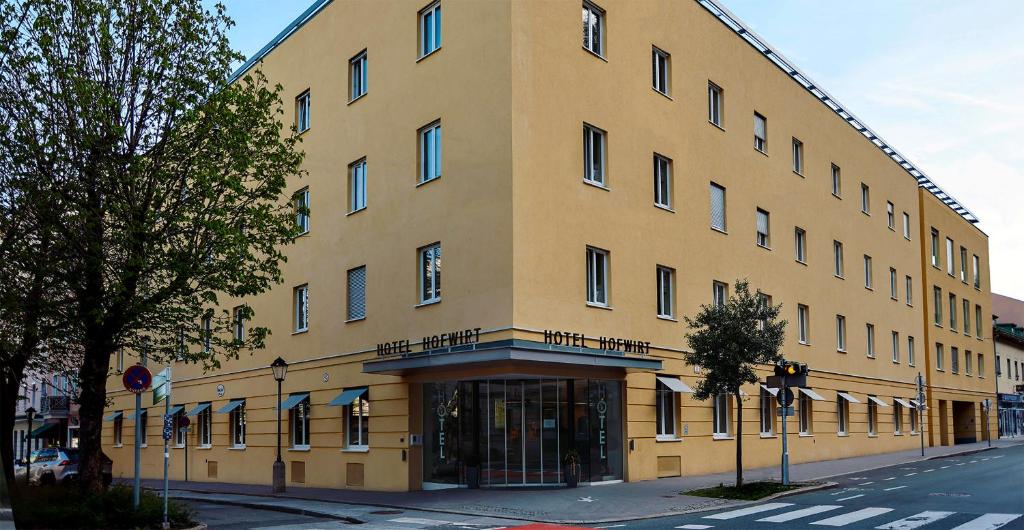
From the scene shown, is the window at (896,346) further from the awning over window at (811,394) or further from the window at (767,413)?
the window at (767,413)

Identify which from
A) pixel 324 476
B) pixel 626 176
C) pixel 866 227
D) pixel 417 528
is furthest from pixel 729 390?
pixel 866 227

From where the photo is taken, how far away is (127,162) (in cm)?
1753

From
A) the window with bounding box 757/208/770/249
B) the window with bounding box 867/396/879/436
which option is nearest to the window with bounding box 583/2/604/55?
the window with bounding box 757/208/770/249

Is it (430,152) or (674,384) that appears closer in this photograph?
(430,152)

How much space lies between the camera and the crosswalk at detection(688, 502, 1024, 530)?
48.0 ft

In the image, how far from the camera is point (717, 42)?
30328 mm

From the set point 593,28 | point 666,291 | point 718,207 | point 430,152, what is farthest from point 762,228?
point 430,152

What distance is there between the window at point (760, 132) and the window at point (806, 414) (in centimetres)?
928

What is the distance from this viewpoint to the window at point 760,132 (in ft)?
107

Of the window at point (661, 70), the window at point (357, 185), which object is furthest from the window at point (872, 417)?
the window at point (357, 185)

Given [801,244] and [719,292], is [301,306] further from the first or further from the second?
[801,244]

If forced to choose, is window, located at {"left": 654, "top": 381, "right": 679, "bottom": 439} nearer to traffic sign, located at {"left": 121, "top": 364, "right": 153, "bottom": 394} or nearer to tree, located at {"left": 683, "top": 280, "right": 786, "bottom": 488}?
tree, located at {"left": 683, "top": 280, "right": 786, "bottom": 488}

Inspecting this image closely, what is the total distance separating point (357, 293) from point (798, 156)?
1874 centimetres

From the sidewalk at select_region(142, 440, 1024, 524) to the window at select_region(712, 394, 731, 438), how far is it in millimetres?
1345
